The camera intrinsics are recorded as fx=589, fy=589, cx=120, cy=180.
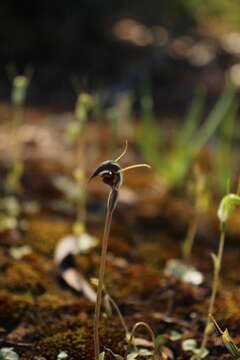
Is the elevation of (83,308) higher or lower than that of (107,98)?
lower

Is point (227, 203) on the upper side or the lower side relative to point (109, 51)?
lower

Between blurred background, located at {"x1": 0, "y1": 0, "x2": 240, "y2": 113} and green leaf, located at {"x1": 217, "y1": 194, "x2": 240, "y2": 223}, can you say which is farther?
blurred background, located at {"x1": 0, "y1": 0, "x2": 240, "y2": 113}

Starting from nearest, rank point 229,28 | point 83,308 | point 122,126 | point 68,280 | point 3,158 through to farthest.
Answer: point 83,308
point 68,280
point 3,158
point 122,126
point 229,28

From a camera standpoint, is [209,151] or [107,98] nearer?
[209,151]

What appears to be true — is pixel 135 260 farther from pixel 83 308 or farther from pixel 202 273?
pixel 83 308

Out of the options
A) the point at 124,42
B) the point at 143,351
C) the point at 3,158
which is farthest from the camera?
the point at 124,42

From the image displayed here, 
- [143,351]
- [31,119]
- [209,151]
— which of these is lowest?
[143,351]

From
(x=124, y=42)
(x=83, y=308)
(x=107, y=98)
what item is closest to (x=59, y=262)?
(x=83, y=308)

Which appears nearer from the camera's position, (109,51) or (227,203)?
(227,203)

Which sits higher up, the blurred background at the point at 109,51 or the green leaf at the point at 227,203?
the blurred background at the point at 109,51

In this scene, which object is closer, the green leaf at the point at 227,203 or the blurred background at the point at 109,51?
the green leaf at the point at 227,203

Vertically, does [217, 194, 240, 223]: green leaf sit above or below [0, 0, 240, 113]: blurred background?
below
